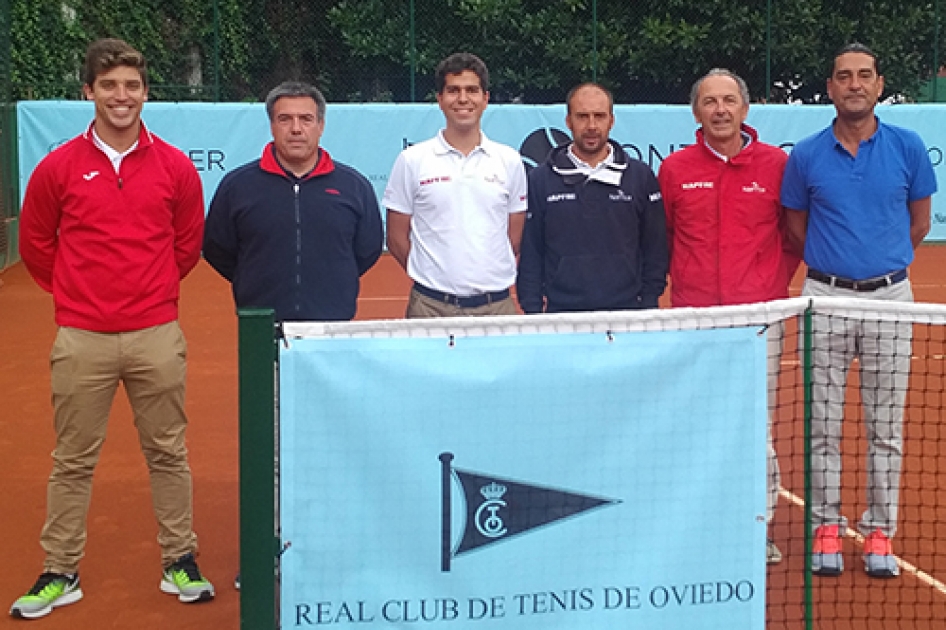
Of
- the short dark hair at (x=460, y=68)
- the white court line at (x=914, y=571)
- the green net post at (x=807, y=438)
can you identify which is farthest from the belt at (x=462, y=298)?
the green net post at (x=807, y=438)

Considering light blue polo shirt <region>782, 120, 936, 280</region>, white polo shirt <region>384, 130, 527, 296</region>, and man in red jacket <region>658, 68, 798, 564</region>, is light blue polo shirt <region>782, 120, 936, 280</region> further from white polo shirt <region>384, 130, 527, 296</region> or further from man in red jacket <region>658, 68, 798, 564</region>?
white polo shirt <region>384, 130, 527, 296</region>

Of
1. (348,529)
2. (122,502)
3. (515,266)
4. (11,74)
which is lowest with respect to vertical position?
(122,502)

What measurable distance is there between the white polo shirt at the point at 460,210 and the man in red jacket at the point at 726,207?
2.49 ft

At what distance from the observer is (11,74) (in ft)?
53.7

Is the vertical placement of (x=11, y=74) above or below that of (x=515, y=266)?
above

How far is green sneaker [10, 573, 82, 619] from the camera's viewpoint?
4578mm

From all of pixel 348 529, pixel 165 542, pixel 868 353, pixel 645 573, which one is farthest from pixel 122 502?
pixel 868 353

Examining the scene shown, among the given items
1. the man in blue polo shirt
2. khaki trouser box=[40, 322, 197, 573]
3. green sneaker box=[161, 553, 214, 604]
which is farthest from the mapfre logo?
green sneaker box=[161, 553, 214, 604]

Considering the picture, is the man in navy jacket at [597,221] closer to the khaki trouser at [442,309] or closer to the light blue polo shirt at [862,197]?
the khaki trouser at [442,309]

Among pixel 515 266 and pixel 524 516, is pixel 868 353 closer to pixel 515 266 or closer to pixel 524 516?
pixel 515 266

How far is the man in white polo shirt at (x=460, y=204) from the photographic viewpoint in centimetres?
513

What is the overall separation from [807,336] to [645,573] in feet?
3.06

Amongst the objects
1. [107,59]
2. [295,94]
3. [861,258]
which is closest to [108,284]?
[107,59]

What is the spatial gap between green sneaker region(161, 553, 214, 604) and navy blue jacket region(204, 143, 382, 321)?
3.64 ft
